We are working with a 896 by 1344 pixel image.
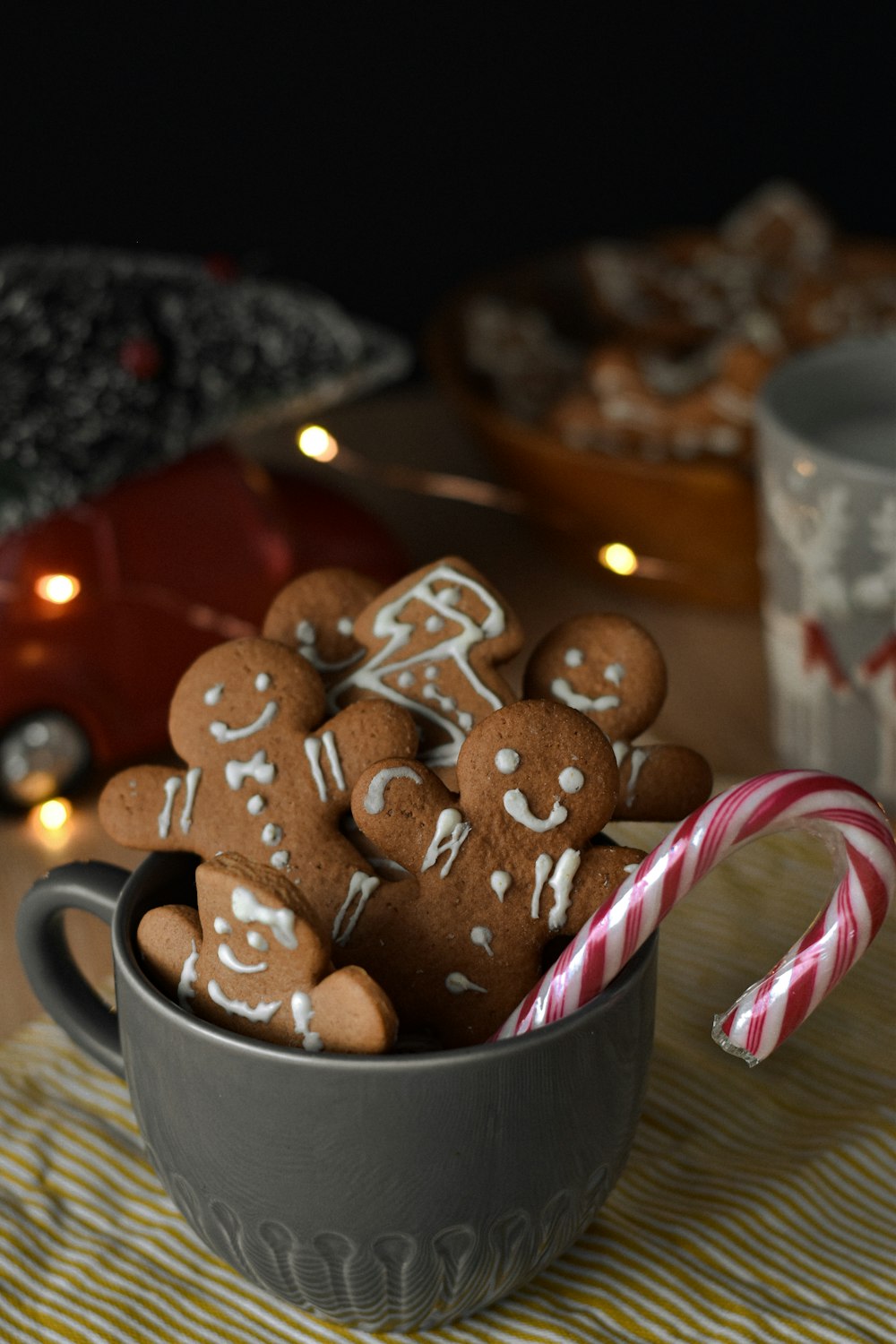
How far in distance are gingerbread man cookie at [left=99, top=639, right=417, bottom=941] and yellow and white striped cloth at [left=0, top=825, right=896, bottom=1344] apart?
0.09 meters

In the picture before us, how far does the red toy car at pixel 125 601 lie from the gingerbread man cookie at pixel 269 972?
0.32m

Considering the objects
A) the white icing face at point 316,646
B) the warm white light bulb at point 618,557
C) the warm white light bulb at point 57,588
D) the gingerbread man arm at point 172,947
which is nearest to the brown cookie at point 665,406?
the warm white light bulb at point 618,557

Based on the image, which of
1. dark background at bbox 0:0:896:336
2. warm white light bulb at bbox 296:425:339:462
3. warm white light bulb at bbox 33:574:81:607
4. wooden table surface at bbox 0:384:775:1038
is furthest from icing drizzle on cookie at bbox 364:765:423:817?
dark background at bbox 0:0:896:336

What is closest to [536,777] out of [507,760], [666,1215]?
[507,760]

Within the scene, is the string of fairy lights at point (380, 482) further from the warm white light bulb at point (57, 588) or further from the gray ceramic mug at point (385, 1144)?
the gray ceramic mug at point (385, 1144)

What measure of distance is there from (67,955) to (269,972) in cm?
13

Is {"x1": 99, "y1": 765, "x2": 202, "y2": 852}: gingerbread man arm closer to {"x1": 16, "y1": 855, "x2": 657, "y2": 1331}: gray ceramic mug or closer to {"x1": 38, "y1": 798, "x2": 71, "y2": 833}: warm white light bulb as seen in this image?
{"x1": 16, "y1": 855, "x2": 657, "y2": 1331}: gray ceramic mug

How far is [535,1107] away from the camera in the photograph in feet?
1.17

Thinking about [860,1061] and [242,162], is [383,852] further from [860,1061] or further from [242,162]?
[242,162]

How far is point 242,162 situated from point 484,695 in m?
0.89

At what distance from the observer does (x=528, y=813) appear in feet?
1.23

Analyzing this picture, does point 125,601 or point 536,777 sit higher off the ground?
point 536,777

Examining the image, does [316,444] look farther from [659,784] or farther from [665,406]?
[659,784]

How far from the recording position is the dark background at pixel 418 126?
3.69 feet
